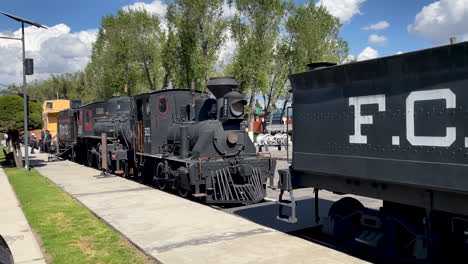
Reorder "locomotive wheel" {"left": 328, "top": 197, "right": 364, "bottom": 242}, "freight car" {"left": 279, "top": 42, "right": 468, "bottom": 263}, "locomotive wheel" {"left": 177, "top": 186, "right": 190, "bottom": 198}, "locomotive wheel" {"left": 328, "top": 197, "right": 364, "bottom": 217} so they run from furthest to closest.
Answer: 1. "locomotive wheel" {"left": 177, "top": 186, "right": 190, "bottom": 198}
2. "locomotive wheel" {"left": 328, "top": 197, "right": 364, "bottom": 217}
3. "locomotive wheel" {"left": 328, "top": 197, "right": 364, "bottom": 242}
4. "freight car" {"left": 279, "top": 42, "right": 468, "bottom": 263}

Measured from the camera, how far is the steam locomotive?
9883 mm

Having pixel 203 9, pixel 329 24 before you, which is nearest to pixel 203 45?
pixel 203 9

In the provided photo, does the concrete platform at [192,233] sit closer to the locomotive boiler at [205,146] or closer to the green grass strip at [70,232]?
the green grass strip at [70,232]

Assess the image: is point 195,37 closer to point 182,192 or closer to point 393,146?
point 182,192

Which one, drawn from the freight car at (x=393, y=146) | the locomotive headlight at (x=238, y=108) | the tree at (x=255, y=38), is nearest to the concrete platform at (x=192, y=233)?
the freight car at (x=393, y=146)

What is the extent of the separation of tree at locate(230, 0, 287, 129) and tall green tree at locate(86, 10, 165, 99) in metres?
8.12

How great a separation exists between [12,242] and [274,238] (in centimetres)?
468

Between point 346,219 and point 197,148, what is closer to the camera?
point 346,219

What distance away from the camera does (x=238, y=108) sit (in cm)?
1040

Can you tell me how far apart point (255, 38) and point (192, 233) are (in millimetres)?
26953

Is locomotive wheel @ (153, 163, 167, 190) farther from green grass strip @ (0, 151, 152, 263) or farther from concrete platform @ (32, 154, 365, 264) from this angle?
green grass strip @ (0, 151, 152, 263)

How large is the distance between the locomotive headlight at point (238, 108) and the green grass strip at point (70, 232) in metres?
4.32

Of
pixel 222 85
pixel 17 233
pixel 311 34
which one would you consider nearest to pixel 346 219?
pixel 222 85

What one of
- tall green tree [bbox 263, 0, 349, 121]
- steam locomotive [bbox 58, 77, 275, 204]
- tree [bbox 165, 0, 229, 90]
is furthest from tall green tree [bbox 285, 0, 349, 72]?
steam locomotive [bbox 58, 77, 275, 204]
